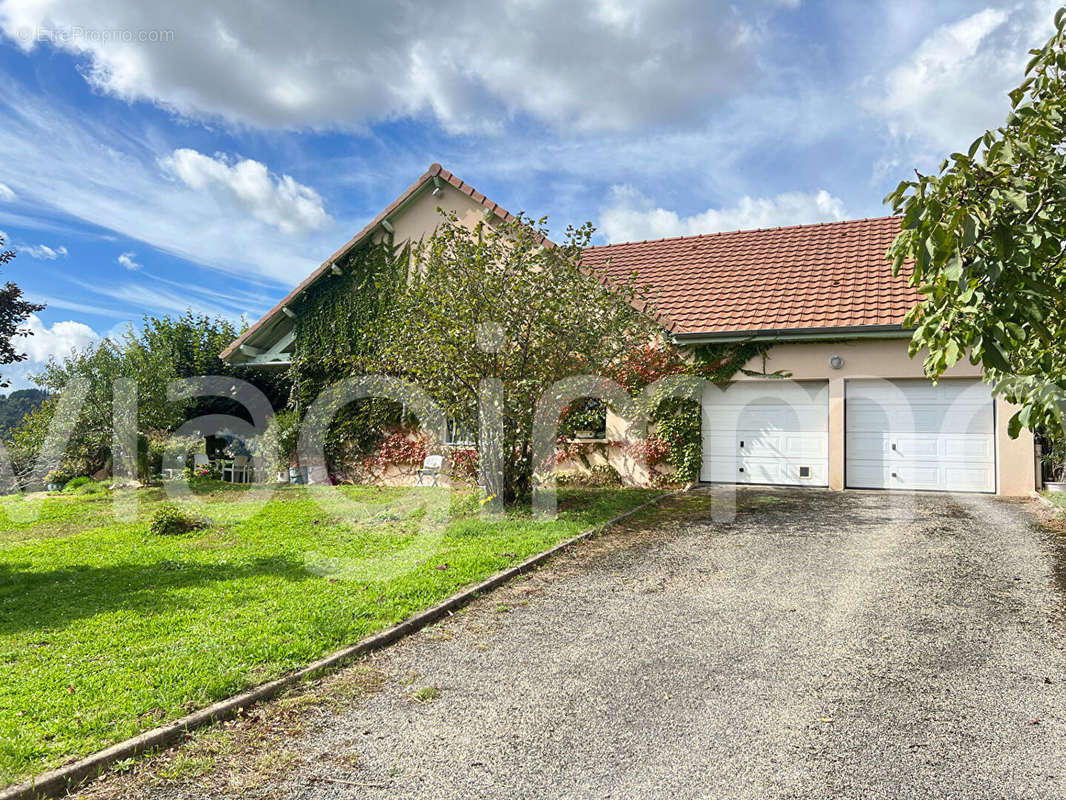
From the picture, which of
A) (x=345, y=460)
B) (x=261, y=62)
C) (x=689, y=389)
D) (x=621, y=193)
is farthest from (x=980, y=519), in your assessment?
(x=345, y=460)

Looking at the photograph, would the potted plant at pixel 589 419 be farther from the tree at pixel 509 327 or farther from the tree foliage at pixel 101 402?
the tree foliage at pixel 101 402

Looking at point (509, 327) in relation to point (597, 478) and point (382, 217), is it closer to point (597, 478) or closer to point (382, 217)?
point (597, 478)

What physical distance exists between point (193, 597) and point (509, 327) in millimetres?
5461

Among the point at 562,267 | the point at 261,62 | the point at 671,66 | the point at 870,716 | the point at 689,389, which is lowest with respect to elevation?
the point at 870,716

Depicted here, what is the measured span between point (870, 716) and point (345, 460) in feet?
46.0

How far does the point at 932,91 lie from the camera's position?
368 inches

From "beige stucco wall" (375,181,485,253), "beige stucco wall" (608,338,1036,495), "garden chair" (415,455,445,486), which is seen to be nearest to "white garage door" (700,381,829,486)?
"beige stucco wall" (608,338,1036,495)

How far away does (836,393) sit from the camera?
1238 centimetres

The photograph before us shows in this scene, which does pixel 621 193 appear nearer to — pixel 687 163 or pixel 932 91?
pixel 687 163

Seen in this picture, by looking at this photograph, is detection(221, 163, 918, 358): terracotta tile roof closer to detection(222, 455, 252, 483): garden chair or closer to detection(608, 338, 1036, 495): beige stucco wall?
detection(608, 338, 1036, 495): beige stucco wall

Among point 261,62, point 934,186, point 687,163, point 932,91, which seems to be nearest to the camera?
point 934,186

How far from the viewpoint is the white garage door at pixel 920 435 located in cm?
1180

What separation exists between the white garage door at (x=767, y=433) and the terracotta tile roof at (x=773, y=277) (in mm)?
1275

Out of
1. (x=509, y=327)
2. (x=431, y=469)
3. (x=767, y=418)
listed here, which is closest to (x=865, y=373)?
(x=767, y=418)
